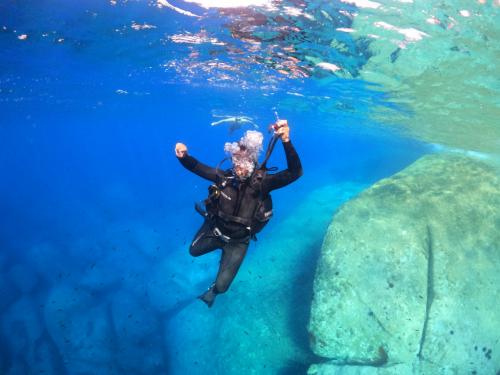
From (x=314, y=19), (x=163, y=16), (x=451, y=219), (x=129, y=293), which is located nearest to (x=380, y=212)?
(x=451, y=219)

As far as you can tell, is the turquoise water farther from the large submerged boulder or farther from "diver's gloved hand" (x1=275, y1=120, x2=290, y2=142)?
"diver's gloved hand" (x1=275, y1=120, x2=290, y2=142)

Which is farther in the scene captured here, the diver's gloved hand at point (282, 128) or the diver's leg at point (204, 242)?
the diver's leg at point (204, 242)

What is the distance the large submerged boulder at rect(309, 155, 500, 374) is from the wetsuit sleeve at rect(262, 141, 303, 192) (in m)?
6.10

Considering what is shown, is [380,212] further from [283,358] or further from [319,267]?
[283,358]

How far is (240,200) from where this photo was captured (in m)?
5.70

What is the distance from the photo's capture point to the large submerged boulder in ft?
31.2

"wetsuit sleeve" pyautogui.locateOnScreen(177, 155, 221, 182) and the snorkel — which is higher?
the snorkel

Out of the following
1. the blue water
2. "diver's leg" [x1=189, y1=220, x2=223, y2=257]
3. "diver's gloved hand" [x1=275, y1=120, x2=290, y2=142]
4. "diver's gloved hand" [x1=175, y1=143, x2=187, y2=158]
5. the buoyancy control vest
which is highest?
"diver's gloved hand" [x1=275, y1=120, x2=290, y2=142]

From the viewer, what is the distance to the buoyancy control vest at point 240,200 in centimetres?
563

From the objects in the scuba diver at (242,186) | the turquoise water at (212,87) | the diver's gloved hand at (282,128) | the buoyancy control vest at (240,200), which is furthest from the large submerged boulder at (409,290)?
the diver's gloved hand at (282,128)

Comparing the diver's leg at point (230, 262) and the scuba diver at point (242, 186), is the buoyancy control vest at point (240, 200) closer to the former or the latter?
the scuba diver at point (242, 186)

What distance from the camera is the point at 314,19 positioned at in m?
10.6

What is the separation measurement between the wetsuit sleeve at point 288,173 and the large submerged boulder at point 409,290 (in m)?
6.10

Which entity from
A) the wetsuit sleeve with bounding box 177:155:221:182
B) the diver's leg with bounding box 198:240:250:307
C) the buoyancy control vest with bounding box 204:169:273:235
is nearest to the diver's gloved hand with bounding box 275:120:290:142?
the buoyancy control vest with bounding box 204:169:273:235
